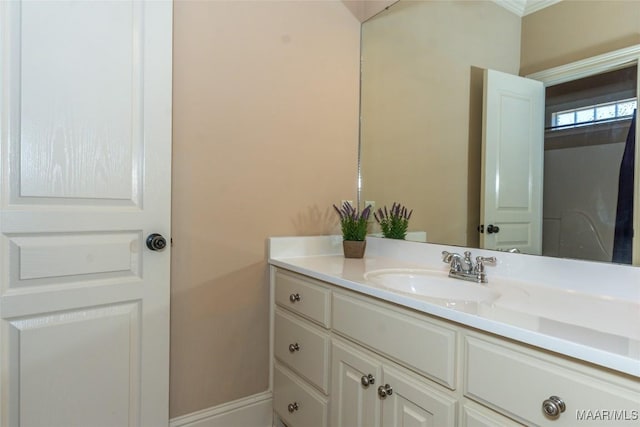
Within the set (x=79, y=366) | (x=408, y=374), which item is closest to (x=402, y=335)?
(x=408, y=374)

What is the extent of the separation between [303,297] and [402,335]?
0.51m

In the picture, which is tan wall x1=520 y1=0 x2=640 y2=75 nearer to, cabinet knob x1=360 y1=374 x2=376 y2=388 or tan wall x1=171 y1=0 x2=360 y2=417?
tan wall x1=171 y1=0 x2=360 y2=417

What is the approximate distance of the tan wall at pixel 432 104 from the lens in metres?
1.47

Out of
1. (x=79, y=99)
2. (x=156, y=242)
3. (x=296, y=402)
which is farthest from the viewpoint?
(x=296, y=402)

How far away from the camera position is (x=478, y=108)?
1.49 m

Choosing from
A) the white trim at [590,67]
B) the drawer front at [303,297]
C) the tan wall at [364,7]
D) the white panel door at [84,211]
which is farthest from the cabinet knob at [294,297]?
the tan wall at [364,7]

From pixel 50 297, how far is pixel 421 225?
1436 mm

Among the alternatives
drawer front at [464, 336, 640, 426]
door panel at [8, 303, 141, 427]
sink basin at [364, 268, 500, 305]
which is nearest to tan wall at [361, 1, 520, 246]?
sink basin at [364, 268, 500, 305]

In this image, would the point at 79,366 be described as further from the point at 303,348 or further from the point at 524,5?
the point at 524,5

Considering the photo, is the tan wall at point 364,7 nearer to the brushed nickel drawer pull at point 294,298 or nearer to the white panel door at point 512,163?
the white panel door at point 512,163

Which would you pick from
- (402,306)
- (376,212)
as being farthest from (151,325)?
(376,212)

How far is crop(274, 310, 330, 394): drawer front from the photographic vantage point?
1276 mm

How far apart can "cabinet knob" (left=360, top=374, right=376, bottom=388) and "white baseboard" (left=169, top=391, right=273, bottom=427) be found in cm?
75

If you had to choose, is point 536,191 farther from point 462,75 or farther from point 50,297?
point 50,297
